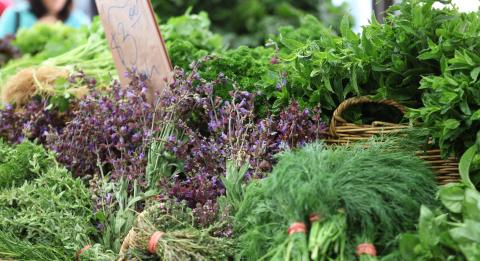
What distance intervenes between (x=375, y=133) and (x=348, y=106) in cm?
12

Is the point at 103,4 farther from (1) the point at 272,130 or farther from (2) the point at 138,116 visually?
(1) the point at 272,130

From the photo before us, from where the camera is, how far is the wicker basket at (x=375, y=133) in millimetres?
1511

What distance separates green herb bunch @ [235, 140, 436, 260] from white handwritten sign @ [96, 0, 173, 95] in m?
0.79

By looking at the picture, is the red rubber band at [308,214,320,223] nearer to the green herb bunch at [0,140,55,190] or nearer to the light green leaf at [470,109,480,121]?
the light green leaf at [470,109,480,121]

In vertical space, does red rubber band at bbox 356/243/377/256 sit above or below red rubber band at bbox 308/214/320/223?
below

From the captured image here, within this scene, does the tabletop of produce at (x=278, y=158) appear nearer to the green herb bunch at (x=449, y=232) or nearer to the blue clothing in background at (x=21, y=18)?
the green herb bunch at (x=449, y=232)

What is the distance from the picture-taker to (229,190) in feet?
4.91

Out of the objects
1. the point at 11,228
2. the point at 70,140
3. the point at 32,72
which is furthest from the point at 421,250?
the point at 32,72

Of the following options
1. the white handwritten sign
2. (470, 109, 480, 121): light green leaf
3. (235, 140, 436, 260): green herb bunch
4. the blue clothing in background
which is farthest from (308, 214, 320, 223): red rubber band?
the blue clothing in background

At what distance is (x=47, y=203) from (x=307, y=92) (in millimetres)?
823

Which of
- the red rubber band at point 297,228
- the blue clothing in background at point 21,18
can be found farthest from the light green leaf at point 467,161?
the blue clothing in background at point 21,18

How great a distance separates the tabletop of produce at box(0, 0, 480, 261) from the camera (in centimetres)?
117

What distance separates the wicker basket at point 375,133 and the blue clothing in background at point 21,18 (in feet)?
10.7

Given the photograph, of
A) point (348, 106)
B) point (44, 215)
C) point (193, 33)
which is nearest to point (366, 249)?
point (348, 106)
